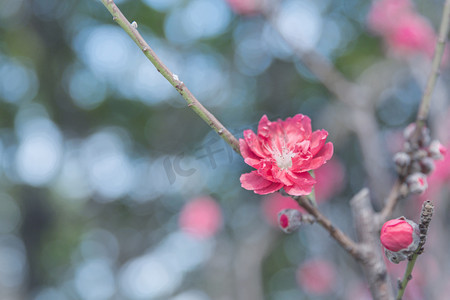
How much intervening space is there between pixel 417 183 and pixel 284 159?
299mm

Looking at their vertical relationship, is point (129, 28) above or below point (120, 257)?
above

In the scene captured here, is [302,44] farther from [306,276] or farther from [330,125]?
[306,276]

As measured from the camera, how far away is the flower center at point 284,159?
0.75 m

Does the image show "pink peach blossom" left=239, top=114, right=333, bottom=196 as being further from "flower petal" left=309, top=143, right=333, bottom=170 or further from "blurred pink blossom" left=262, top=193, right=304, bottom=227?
"blurred pink blossom" left=262, top=193, right=304, bottom=227

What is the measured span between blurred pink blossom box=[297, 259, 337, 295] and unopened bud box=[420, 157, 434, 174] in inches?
99.2

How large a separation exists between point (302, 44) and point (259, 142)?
173cm

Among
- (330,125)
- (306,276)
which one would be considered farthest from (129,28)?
(306,276)

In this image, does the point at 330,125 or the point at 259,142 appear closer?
the point at 259,142

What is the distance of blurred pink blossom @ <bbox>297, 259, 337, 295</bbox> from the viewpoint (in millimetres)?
3336

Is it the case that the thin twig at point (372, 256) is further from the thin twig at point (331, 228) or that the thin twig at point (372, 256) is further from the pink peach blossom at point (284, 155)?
the pink peach blossom at point (284, 155)

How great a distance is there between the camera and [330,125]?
3137 mm

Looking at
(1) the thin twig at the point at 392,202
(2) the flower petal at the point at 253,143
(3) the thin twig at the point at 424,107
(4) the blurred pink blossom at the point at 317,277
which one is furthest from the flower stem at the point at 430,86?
(4) the blurred pink blossom at the point at 317,277

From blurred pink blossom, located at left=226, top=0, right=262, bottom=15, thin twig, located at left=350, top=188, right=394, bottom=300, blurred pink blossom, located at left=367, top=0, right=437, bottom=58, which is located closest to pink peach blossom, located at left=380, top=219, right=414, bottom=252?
thin twig, located at left=350, top=188, right=394, bottom=300

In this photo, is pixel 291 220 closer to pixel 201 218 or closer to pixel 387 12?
pixel 387 12
